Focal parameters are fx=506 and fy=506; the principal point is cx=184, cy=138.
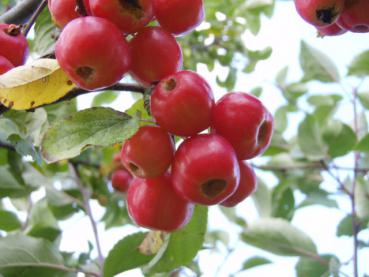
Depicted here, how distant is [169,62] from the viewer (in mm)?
949

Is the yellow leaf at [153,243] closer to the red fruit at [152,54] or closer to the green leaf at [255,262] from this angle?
the red fruit at [152,54]

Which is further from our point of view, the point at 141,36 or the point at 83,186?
the point at 83,186

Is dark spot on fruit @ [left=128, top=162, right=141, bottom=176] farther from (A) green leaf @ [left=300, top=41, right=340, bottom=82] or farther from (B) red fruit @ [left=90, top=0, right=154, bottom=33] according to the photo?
(A) green leaf @ [left=300, top=41, right=340, bottom=82]

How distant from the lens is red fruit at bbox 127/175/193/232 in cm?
97

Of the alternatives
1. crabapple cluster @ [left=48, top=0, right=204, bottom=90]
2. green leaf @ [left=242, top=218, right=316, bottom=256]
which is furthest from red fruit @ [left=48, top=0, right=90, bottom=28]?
green leaf @ [left=242, top=218, right=316, bottom=256]

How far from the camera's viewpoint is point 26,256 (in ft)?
4.94

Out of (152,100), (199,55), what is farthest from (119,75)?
(199,55)

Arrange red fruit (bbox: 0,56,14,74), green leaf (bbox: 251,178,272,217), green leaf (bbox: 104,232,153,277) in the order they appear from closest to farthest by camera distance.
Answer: red fruit (bbox: 0,56,14,74), green leaf (bbox: 104,232,153,277), green leaf (bbox: 251,178,272,217)

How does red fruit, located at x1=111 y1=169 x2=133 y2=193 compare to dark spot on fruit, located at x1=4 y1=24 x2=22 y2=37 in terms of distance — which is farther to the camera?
red fruit, located at x1=111 y1=169 x2=133 y2=193

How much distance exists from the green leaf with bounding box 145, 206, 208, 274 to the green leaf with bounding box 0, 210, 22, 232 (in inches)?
37.3

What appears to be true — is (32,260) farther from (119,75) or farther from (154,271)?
(119,75)

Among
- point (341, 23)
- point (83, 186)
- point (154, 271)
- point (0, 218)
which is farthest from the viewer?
point (83, 186)

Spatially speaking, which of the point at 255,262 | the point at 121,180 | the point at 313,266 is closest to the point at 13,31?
the point at 121,180

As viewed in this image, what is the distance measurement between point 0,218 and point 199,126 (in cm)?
140
